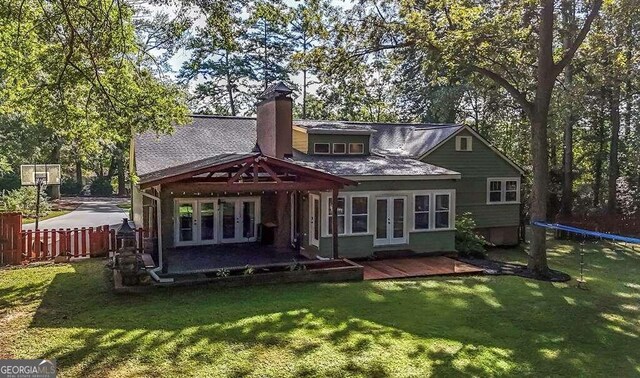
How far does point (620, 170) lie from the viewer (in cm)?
2945

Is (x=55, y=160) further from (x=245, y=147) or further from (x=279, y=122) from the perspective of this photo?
(x=279, y=122)

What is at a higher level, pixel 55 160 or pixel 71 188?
pixel 55 160

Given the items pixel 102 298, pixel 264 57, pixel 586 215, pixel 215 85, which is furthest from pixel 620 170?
pixel 102 298

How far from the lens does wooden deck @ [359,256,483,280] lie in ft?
40.4

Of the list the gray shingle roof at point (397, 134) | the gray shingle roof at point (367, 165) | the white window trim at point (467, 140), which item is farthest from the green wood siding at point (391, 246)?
the white window trim at point (467, 140)

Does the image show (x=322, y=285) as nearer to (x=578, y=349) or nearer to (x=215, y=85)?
(x=578, y=349)

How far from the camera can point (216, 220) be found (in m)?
15.5

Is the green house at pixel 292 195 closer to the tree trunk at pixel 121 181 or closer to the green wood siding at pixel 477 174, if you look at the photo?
the green wood siding at pixel 477 174

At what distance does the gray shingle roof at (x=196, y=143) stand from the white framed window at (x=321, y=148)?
2267 mm

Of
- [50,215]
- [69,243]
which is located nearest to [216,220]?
[69,243]

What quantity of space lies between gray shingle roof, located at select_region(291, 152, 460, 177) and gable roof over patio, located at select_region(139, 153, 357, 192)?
153 cm

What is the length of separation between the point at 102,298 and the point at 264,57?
1190 inches

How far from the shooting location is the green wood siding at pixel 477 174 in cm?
1861

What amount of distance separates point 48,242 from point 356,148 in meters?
10.6
